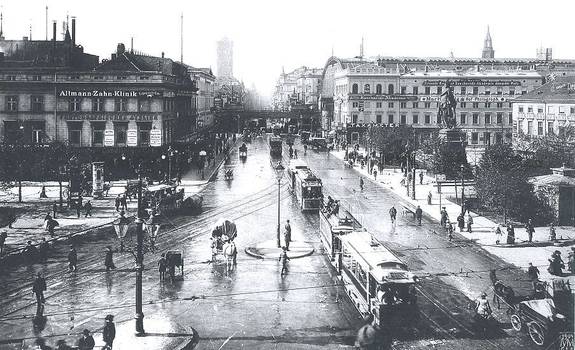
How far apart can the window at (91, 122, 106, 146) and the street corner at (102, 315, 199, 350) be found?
4968cm

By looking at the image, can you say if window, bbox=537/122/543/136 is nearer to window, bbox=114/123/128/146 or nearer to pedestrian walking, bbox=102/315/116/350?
window, bbox=114/123/128/146

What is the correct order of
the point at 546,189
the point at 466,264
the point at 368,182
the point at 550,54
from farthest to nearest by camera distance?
1. the point at 550,54
2. the point at 368,182
3. the point at 546,189
4. the point at 466,264

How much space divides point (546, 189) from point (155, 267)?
24.7 metres

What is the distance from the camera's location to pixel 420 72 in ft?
371

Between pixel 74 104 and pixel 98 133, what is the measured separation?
Answer: 13.1 feet

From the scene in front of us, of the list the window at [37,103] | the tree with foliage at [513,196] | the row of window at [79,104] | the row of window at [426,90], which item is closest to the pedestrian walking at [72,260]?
the tree with foliage at [513,196]

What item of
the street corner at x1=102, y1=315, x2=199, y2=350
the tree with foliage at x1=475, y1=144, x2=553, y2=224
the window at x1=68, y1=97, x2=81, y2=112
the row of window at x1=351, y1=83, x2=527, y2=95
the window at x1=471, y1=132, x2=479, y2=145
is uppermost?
the row of window at x1=351, y1=83, x2=527, y2=95

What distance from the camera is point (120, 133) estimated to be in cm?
6888

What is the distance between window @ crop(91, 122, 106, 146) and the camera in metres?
68.5

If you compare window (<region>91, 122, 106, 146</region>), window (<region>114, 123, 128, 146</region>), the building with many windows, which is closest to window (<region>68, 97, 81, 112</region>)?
window (<region>91, 122, 106, 146</region>)

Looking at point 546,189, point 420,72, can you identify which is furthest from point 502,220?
point 420,72

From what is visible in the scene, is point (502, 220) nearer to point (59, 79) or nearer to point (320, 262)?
point (320, 262)

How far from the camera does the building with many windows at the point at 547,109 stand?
76125 mm

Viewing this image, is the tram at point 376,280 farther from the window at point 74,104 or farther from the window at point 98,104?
the window at point 74,104
